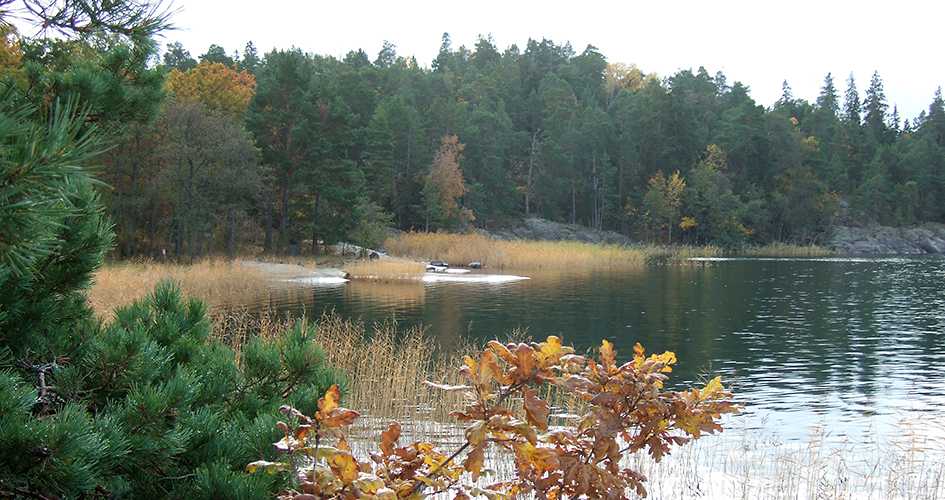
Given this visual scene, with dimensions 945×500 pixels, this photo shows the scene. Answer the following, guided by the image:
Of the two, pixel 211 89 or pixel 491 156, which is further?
pixel 491 156

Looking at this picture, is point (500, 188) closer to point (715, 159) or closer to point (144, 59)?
point (715, 159)

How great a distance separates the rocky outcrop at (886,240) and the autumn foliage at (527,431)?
69.6m

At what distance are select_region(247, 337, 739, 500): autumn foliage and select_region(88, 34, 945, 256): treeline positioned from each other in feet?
92.1

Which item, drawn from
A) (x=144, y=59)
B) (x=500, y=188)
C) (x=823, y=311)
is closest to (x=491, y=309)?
(x=823, y=311)

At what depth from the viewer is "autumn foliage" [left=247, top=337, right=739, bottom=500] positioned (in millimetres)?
1981

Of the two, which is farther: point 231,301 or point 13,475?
point 231,301

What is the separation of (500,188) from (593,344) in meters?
48.1

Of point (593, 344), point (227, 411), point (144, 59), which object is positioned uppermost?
point (144, 59)

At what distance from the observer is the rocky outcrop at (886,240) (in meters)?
65.2

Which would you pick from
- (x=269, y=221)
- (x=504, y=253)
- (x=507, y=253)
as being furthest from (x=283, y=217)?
(x=507, y=253)

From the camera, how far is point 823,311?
19406 mm

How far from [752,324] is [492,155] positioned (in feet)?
150

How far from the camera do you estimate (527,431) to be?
1965mm

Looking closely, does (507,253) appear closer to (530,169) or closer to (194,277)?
(194,277)
